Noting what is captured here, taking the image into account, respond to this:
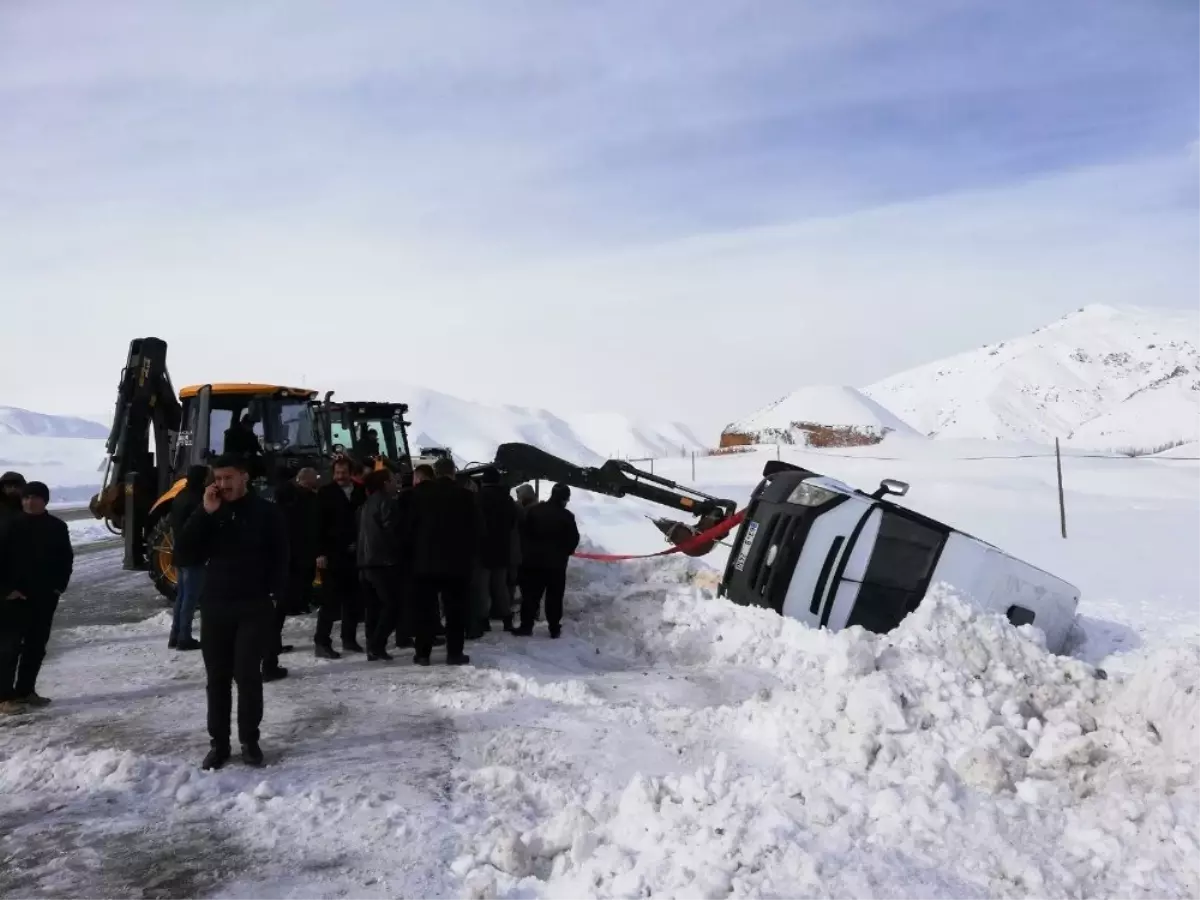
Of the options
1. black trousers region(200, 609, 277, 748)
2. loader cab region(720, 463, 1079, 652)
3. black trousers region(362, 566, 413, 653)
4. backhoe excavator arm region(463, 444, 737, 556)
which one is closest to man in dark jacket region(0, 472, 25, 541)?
black trousers region(362, 566, 413, 653)

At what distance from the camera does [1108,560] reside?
12.6 m

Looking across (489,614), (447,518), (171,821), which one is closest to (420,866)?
(171,821)

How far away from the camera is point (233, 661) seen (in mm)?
5250

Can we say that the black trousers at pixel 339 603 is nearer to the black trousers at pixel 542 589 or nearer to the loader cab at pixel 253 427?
the black trousers at pixel 542 589

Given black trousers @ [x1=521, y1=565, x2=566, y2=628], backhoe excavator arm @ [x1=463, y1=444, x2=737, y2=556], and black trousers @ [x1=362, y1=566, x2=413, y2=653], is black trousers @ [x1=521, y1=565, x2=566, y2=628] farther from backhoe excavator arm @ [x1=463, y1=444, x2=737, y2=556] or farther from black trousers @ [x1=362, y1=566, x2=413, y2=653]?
backhoe excavator arm @ [x1=463, y1=444, x2=737, y2=556]

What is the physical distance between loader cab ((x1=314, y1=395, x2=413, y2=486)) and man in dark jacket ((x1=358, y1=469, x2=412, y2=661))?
4.44m

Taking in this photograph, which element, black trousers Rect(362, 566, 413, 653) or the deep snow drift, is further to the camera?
black trousers Rect(362, 566, 413, 653)

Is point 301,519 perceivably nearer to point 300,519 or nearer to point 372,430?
point 300,519

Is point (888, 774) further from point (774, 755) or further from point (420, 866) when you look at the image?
point (420, 866)

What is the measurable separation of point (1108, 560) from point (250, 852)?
12.0 m

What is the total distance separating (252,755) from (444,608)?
2541 mm

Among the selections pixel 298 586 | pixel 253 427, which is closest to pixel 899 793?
pixel 298 586

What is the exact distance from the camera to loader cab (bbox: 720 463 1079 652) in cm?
782

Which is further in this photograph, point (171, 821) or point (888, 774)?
point (888, 774)
